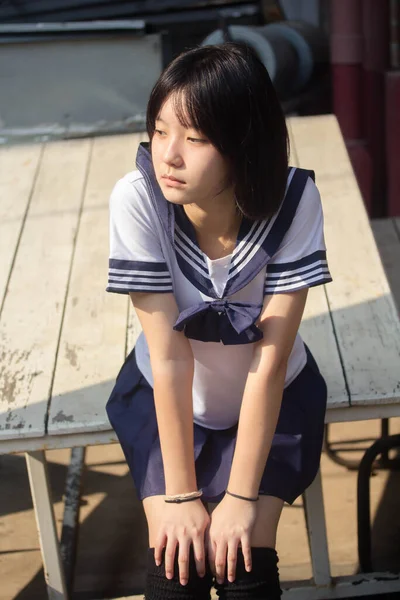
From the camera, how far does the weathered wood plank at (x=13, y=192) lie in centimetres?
287

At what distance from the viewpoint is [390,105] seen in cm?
437

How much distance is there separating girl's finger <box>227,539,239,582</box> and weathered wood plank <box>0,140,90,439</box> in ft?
1.87

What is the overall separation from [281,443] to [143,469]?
287 mm

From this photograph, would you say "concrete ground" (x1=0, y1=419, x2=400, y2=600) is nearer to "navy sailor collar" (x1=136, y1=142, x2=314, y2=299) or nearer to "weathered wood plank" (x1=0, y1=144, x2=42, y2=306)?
"weathered wood plank" (x1=0, y1=144, x2=42, y2=306)

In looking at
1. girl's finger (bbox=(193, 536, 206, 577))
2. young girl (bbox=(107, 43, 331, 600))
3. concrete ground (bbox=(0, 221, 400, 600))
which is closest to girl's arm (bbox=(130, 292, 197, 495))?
young girl (bbox=(107, 43, 331, 600))

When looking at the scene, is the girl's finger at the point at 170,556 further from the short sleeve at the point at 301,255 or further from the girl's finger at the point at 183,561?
the short sleeve at the point at 301,255

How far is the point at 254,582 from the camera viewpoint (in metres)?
1.71

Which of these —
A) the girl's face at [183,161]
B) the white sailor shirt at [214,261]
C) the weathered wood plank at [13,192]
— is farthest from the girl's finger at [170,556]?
the weathered wood plank at [13,192]

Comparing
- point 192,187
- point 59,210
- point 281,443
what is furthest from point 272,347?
point 59,210

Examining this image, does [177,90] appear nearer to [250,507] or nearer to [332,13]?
[250,507]

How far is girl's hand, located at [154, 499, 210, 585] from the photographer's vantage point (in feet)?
5.59

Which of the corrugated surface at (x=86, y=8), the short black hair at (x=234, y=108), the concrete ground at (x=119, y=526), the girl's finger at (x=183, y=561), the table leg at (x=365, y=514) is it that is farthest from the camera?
the corrugated surface at (x=86, y=8)

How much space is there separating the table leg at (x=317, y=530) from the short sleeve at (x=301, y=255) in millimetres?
615

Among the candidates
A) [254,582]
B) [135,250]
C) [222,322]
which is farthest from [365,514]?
[135,250]
